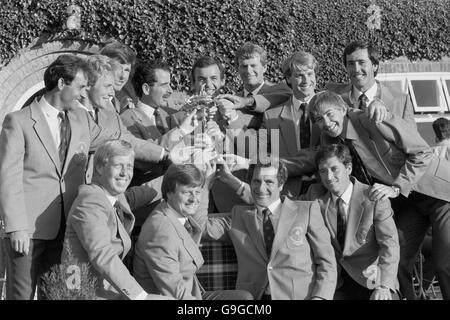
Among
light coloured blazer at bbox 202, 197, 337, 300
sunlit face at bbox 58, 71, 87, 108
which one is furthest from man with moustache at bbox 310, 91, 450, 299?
sunlit face at bbox 58, 71, 87, 108

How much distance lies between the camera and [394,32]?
12.0 m

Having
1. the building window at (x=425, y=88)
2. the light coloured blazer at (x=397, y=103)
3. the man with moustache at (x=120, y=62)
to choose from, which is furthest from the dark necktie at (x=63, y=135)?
the building window at (x=425, y=88)

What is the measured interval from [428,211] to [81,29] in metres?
6.13

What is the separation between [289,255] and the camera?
189 inches

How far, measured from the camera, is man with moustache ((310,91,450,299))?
17.0 feet

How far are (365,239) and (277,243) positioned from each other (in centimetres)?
60

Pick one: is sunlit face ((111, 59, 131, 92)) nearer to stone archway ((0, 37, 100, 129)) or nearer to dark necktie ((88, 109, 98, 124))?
dark necktie ((88, 109, 98, 124))

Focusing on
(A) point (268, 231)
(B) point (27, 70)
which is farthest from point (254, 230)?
(B) point (27, 70)

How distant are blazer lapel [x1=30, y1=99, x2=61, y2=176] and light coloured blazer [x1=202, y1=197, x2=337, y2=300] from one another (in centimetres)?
102

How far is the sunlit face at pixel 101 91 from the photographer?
5.34m

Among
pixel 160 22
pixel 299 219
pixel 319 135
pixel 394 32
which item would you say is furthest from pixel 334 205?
pixel 394 32

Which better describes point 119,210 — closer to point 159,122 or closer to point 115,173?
point 115,173
